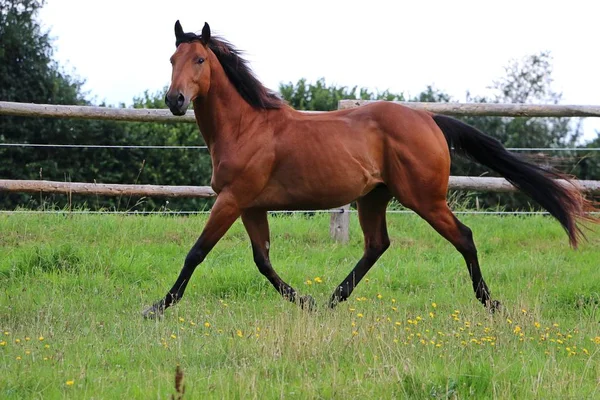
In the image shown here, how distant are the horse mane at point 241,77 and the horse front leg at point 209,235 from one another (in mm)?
904

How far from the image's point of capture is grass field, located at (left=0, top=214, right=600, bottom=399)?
452 cm

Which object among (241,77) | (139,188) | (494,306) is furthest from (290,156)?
(139,188)

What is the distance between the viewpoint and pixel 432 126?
708cm

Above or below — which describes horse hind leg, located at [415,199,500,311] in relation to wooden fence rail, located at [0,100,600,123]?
below

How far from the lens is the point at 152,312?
6.46 m

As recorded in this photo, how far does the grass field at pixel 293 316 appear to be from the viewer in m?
4.52

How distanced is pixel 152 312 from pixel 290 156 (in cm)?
160

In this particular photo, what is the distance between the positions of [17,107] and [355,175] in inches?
176

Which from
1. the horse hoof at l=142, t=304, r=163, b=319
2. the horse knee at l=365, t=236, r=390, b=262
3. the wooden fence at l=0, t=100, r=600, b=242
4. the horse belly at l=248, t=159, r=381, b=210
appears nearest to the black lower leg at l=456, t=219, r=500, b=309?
the horse knee at l=365, t=236, r=390, b=262

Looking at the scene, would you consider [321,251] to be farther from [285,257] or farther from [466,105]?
[466,105]

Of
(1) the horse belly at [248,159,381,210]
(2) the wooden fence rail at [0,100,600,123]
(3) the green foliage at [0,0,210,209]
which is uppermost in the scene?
(2) the wooden fence rail at [0,100,600,123]

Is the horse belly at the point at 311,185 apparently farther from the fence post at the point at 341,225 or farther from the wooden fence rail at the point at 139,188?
the wooden fence rail at the point at 139,188

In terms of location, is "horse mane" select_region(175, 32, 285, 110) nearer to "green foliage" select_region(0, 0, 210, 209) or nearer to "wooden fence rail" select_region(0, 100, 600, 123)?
"wooden fence rail" select_region(0, 100, 600, 123)

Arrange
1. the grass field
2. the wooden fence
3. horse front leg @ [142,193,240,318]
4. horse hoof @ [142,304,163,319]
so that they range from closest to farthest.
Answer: the grass field, horse hoof @ [142,304,163,319], horse front leg @ [142,193,240,318], the wooden fence
